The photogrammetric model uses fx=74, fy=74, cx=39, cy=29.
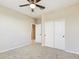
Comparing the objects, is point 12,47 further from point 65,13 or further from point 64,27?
point 65,13

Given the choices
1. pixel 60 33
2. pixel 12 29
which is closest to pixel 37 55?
pixel 60 33

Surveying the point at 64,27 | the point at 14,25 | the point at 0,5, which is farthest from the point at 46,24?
the point at 0,5

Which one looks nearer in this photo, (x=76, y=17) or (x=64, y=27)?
(x=76, y=17)

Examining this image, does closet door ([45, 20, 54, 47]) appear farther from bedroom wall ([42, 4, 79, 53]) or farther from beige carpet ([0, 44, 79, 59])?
beige carpet ([0, 44, 79, 59])

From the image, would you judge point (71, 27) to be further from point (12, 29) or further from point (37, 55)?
point (12, 29)

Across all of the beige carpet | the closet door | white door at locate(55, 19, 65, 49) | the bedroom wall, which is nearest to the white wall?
the beige carpet

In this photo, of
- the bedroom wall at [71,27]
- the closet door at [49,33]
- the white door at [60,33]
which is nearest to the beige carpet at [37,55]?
the bedroom wall at [71,27]

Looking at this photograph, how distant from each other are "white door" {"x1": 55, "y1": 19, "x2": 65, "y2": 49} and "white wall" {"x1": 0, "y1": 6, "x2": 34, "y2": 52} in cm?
259

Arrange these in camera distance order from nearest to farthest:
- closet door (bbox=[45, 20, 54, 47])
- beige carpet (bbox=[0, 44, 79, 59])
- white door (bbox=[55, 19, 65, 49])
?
beige carpet (bbox=[0, 44, 79, 59])
white door (bbox=[55, 19, 65, 49])
closet door (bbox=[45, 20, 54, 47])

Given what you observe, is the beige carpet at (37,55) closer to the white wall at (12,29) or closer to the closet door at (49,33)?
the white wall at (12,29)

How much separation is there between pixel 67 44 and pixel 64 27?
1.05m

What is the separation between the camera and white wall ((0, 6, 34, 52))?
4242mm

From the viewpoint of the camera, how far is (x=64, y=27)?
4625mm

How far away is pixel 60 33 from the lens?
4.87 m
